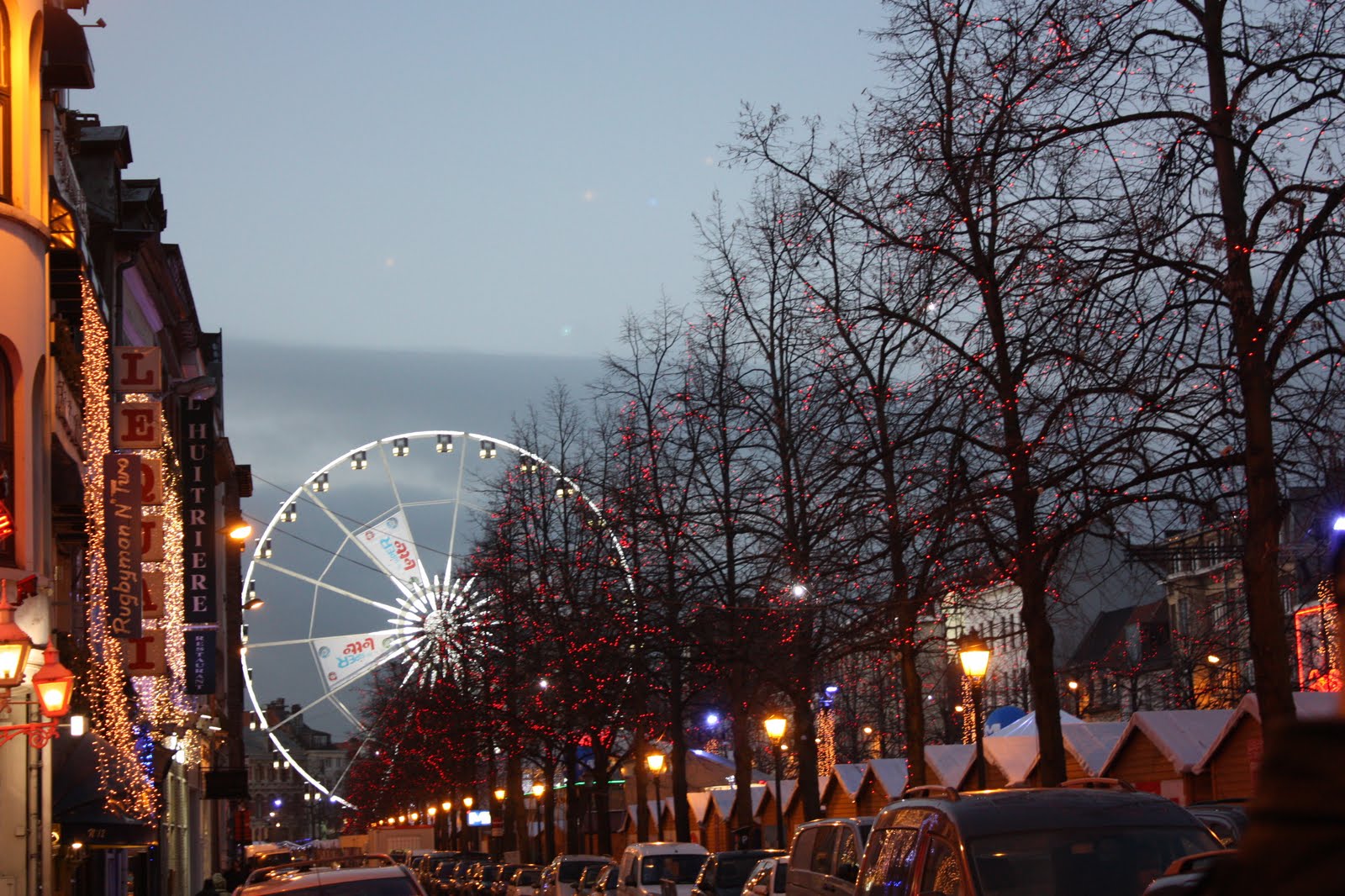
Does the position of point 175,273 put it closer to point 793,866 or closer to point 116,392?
point 116,392

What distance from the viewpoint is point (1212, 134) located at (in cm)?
1495

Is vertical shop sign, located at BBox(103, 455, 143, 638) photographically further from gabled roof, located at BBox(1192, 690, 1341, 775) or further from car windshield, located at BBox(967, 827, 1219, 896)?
car windshield, located at BBox(967, 827, 1219, 896)

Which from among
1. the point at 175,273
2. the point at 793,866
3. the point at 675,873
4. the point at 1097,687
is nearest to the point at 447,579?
the point at 175,273

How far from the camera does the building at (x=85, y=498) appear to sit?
73.1ft

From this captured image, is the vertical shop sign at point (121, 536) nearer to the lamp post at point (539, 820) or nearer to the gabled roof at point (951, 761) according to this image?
the gabled roof at point (951, 761)

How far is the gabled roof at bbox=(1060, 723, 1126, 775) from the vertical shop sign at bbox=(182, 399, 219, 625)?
2408 centimetres

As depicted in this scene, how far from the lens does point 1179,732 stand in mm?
29766

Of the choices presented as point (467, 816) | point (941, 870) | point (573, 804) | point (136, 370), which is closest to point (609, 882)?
point (136, 370)

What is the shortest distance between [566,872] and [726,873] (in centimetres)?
1205

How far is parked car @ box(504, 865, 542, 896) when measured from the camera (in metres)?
38.9

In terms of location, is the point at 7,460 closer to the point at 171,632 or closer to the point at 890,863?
the point at 890,863

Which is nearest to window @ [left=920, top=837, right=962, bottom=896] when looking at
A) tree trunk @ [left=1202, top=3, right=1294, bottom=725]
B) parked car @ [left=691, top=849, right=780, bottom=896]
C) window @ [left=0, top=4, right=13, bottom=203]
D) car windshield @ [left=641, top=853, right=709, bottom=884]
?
tree trunk @ [left=1202, top=3, right=1294, bottom=725]

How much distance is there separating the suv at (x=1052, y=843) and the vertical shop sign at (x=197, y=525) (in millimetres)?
37653

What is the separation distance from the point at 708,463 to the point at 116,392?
11326 millimetres
